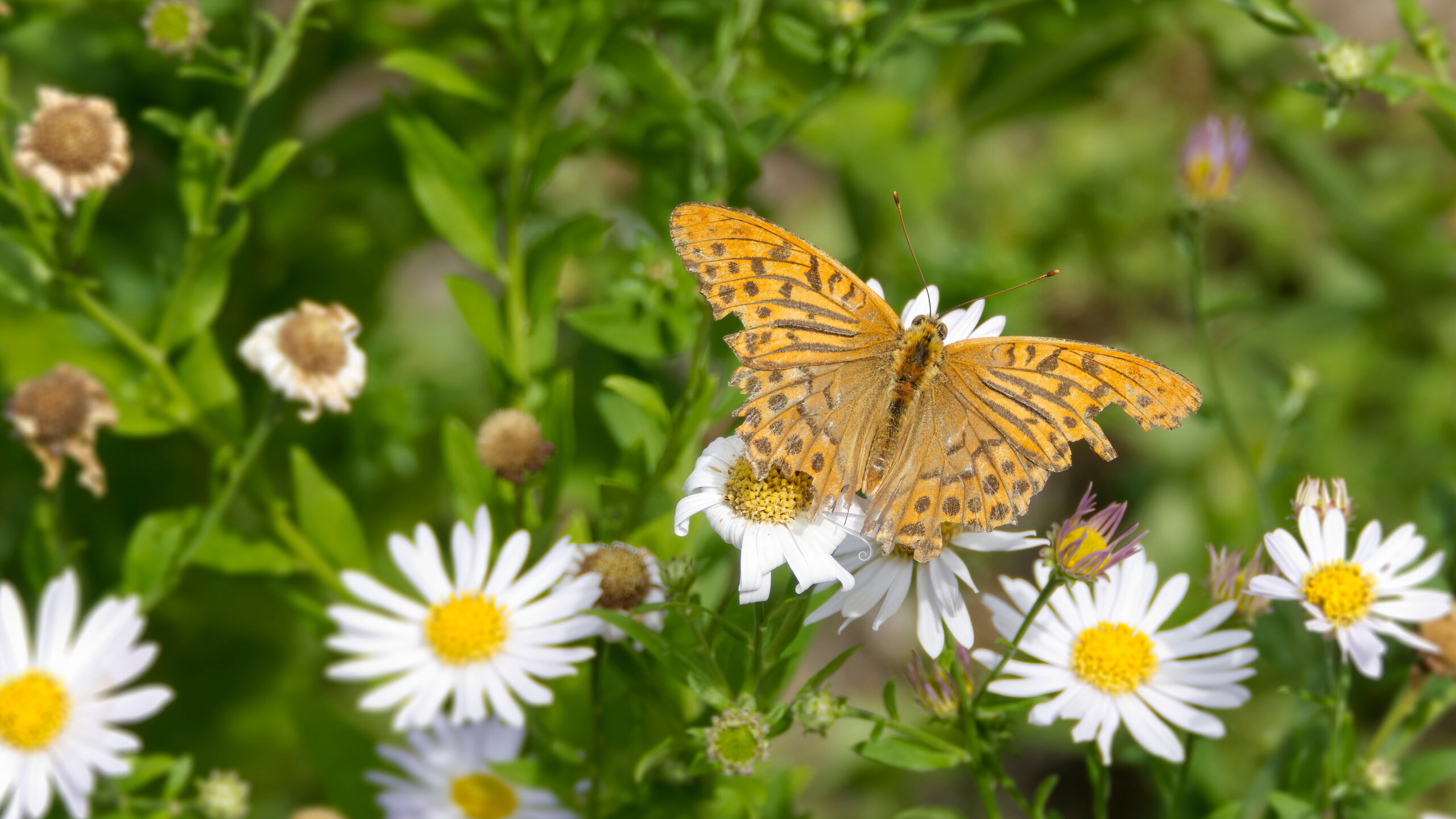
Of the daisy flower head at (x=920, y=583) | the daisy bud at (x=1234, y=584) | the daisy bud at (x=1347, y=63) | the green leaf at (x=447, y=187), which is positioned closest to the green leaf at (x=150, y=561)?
the green leaf at (x=447, y=187)

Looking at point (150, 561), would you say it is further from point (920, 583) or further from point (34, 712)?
point (920, 583)

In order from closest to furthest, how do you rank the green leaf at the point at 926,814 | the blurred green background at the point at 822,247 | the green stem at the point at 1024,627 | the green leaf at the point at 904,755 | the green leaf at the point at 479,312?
the green stem at the point at 1024,627, the green leaf at the point at 904,755, the green leaf at the point at 926,814, the green leaf at the point at 479,312, the blurred green background at the point at 822,247

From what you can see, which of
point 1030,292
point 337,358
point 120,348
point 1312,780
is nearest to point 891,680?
point 1312,780

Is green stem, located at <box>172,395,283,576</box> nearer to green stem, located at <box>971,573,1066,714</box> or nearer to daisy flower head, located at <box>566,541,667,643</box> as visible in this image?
daisy flower head, located at <box>566,541,667,643</box>

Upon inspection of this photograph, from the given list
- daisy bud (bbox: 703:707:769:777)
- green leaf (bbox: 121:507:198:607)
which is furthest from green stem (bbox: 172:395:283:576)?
daisy bud (bbox: 703:707:769:777)

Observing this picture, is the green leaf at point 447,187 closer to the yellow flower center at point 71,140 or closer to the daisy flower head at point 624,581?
the yellow flower center at point 71,140

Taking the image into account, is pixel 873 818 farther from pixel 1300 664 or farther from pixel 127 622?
pixel 127 622

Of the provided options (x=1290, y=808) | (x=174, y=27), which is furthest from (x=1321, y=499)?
(x=174, y=27)
